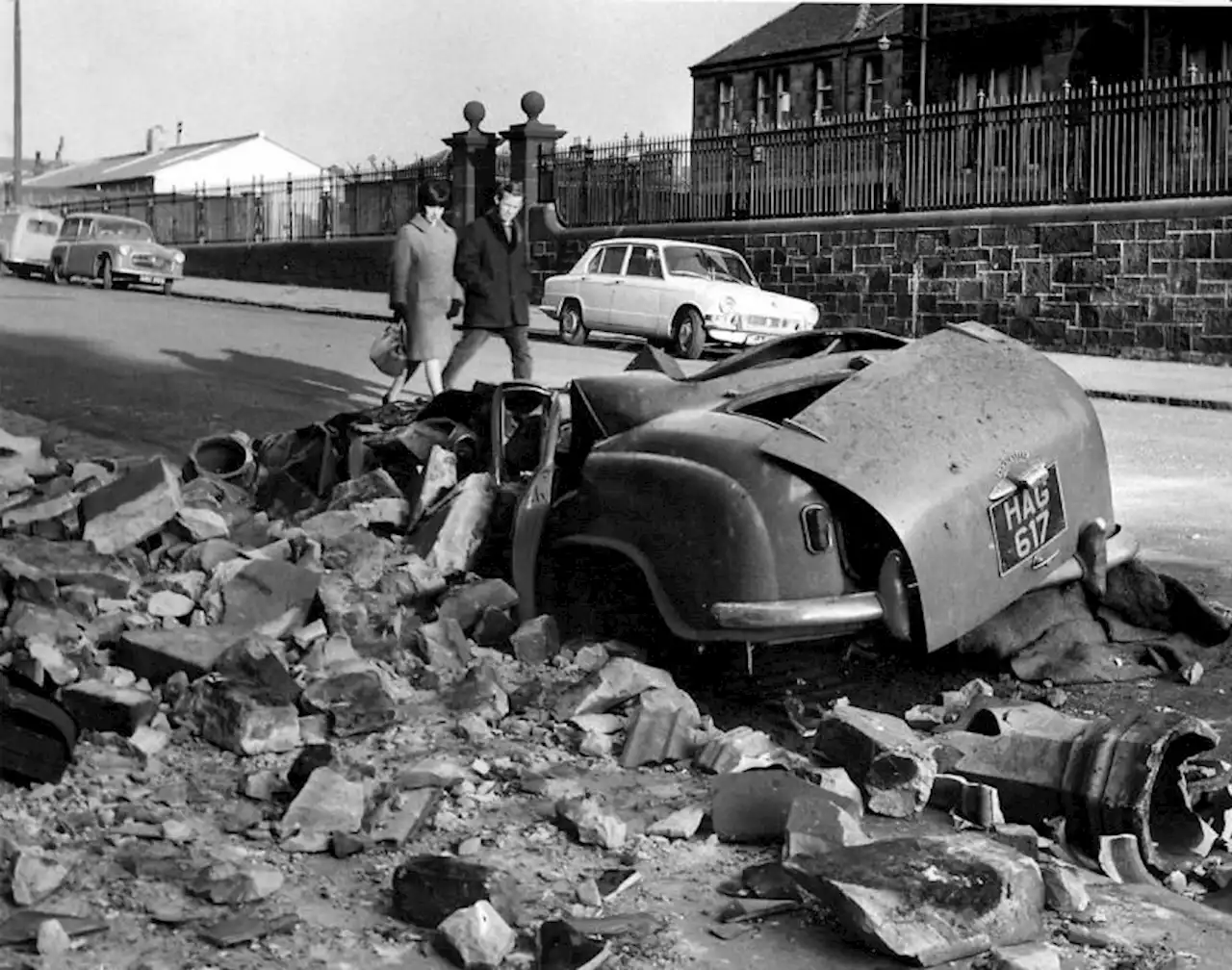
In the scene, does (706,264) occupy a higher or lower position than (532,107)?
lower

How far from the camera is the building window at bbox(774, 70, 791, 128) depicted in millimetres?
44812

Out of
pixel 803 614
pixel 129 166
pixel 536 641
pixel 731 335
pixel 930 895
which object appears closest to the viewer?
pixel 930 895

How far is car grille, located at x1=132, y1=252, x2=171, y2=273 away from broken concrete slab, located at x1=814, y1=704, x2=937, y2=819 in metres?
28.1

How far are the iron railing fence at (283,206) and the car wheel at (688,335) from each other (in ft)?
38.9

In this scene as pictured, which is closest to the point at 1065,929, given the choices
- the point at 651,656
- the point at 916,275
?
the point at 651,656

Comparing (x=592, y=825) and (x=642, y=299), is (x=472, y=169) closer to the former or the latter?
(x=642, y=299)

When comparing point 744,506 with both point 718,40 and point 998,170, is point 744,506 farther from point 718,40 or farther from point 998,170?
point 998,170

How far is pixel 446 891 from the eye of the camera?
12.3 ft

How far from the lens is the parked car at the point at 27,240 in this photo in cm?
3375

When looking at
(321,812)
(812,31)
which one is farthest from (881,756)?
(812,31)

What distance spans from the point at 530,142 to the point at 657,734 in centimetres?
2589

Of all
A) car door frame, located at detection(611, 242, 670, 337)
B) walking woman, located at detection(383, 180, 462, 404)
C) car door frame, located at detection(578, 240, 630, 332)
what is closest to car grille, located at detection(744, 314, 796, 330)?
car door frame, located at detection(611, 242, 670, 337)

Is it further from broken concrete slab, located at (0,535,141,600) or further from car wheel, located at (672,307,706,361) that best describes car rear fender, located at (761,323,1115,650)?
car wheel, located at (672,307,706,361)

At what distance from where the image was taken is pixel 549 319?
26109 millimetres
